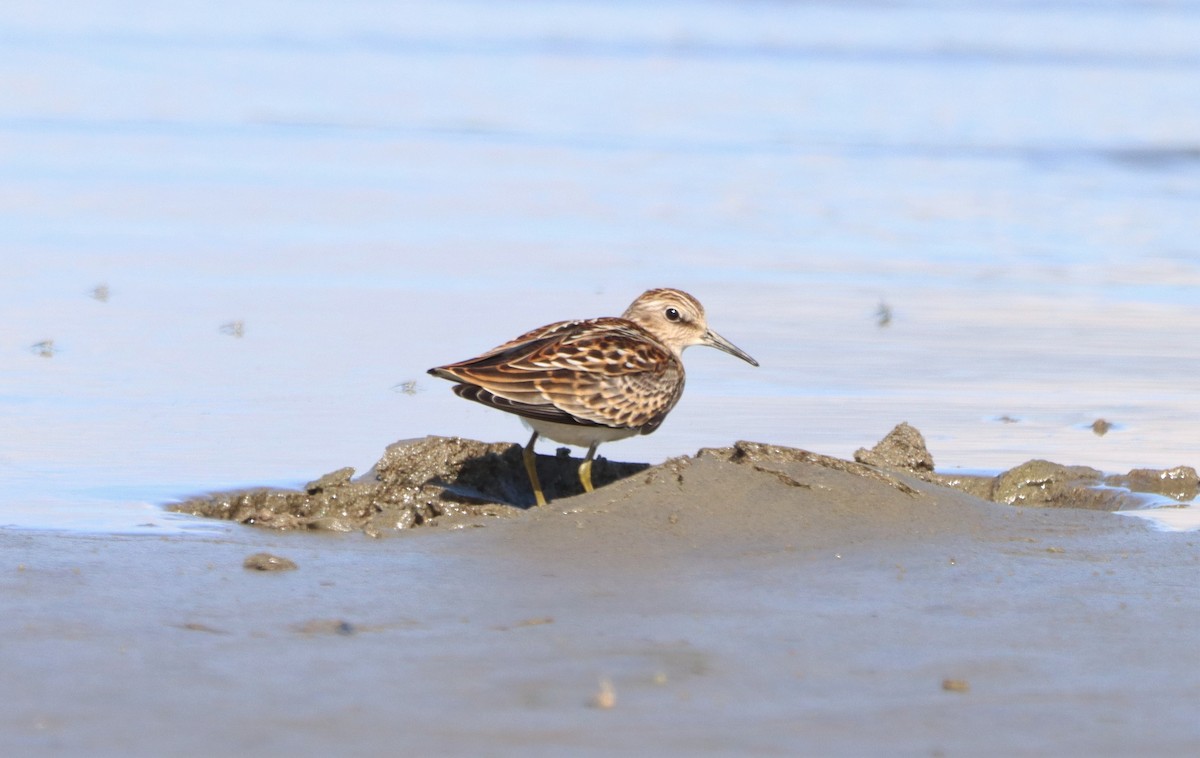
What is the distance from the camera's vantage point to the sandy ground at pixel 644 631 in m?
3.71

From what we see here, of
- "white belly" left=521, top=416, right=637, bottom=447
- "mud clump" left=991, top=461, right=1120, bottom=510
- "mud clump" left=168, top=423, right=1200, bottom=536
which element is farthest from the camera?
"mud clump" left=991, top=461, right=1120, bottom=510

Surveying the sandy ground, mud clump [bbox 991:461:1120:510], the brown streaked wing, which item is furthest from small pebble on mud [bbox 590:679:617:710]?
mud clump [bbox 991:461:1120:510]

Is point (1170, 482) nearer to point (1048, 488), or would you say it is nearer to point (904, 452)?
point (1048, 488)

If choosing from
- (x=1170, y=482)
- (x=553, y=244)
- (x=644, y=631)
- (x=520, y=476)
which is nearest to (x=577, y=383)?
(x=520, y=476)

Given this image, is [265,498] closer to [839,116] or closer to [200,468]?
[200,468]

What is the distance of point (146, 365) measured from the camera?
846 centimetres

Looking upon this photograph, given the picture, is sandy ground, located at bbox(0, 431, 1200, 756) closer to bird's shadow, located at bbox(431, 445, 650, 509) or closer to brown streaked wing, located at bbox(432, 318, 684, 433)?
brown streaked wing, located at bbox(432, 318, 684, 433)

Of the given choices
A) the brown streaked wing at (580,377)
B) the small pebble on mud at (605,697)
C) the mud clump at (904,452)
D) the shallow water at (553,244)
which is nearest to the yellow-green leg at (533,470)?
the brown streaked wing at (580,377)

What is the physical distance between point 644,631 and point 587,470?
218 centimetres

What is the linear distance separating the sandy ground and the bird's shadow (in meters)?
0.78

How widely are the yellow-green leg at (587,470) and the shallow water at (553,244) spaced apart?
0.61m

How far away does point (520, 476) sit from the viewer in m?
6.87

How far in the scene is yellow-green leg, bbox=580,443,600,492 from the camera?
6.54m

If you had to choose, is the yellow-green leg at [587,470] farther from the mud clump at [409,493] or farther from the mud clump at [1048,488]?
the mud clump at [1048,488]
